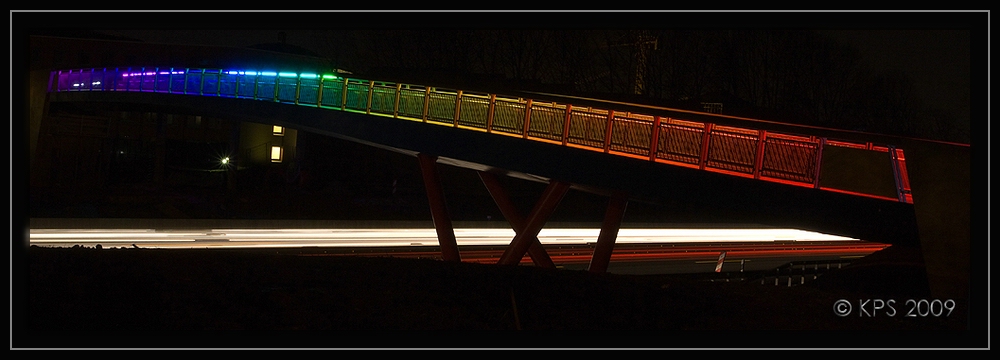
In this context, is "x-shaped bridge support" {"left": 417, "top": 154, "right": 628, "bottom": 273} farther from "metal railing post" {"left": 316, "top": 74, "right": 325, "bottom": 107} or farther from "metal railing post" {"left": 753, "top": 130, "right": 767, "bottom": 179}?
"metal railing post" {"left": 753, "top": 130, "right": 767, "bottom": 179}

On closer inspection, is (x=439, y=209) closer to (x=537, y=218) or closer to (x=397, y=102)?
(x=537, y=218)

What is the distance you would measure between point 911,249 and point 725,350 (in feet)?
24.8

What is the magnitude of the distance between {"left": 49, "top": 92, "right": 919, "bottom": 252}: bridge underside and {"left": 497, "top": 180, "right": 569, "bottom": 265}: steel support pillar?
0.68 ft

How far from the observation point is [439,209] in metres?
20.5

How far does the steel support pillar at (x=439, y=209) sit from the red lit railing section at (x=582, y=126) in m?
0.96

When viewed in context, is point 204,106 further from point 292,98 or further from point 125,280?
point 125,280

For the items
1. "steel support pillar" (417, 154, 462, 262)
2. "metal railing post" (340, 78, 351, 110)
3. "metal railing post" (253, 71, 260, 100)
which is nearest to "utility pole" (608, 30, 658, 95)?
"steel support pillar" (417, 154, 462, 262)

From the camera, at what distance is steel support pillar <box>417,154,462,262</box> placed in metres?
20.3

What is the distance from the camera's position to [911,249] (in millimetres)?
15016

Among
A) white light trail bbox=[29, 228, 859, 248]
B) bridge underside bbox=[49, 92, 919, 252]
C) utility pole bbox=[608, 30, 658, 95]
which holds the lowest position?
white light trail bbox=[29, 228, 859, 248]

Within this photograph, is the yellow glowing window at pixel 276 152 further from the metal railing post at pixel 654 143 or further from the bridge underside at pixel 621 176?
the metal railing post at pixel 654 143

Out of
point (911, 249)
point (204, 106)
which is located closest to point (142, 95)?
point (204, 106)

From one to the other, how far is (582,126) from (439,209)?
4715 mm

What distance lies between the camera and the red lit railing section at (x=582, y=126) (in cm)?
1358
